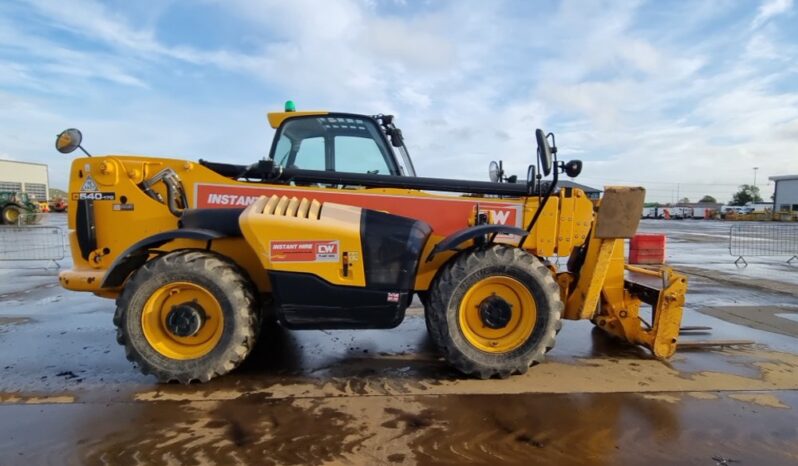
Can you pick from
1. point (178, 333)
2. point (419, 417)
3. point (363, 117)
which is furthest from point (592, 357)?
point (178, 333)

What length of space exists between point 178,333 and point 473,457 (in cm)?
245

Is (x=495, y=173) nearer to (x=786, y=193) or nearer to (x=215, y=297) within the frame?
(x=215, y=297)

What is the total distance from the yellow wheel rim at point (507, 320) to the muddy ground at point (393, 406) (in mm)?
321

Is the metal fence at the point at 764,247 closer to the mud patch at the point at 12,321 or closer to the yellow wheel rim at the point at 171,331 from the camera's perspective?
the yellow wheel rim at the point at 171,331

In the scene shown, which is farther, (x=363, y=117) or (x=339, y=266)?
(x=363, y=117)

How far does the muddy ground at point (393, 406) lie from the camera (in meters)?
2.85

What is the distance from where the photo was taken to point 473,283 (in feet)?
12.8

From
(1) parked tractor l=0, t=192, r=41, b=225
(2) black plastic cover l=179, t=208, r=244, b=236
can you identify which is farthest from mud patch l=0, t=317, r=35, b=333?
(1) parked tractor l=0, t=192, r=41, b=225

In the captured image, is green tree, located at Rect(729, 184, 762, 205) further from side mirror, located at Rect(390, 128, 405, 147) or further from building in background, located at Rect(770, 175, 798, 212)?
side mirror, located at Rect(390, 128, 405, 147)

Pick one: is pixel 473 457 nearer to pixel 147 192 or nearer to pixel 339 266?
pixel 339 266

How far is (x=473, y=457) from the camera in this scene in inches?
110

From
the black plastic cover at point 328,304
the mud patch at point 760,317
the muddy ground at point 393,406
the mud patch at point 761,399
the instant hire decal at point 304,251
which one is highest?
the instant hire decal at point 304,251

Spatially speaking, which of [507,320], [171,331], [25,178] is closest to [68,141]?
[171,331]

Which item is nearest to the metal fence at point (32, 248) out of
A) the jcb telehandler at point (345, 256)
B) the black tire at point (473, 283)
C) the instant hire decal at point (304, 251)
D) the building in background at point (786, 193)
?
the jcb telehandler at point (345, 256)
